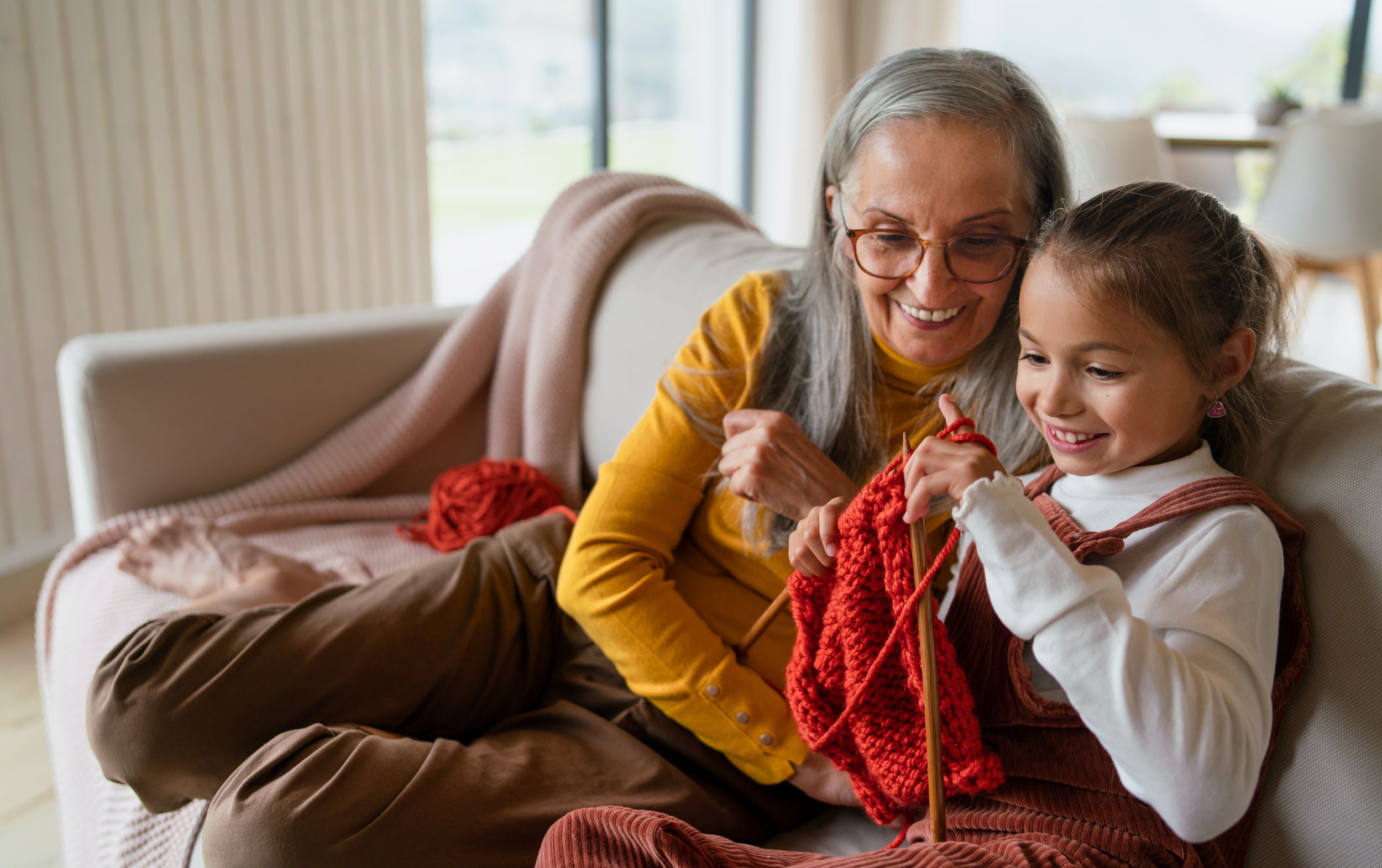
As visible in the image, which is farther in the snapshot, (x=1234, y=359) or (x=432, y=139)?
(x=432, y=139)

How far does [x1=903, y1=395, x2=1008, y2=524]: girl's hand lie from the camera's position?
0.73 m

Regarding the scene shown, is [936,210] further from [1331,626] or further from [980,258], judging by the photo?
[1331,626]

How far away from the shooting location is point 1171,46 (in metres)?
4.67

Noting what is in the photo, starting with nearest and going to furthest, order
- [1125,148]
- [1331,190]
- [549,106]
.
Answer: [1125,148], [1331,190], [549,106]

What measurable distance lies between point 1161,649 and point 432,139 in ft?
9.12

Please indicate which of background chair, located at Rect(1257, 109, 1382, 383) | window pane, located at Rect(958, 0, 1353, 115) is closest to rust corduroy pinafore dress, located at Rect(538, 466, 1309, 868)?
background chair, located at Rect(1257, 109, 1382, 383)

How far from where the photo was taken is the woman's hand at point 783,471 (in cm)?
99

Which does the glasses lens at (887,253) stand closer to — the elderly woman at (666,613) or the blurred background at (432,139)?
the elderly woman at (666,613)

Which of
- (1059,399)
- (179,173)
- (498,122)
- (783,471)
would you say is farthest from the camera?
(498,122)

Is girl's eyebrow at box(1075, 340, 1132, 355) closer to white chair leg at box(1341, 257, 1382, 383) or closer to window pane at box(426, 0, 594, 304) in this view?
window pane at box(426, 0, 594, 304)

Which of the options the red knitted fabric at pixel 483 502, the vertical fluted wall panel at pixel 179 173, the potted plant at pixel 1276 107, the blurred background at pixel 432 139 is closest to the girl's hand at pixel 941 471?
the blurred background at pixel 432 139

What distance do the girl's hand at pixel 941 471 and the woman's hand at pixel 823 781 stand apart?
0.35 metres

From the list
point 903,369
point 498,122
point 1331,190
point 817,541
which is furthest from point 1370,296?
point 817,541

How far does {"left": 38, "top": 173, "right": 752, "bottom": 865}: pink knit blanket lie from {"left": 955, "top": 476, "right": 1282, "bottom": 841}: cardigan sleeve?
994 millimetres
